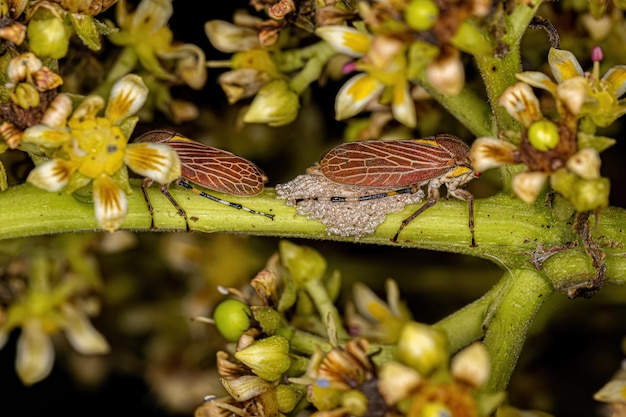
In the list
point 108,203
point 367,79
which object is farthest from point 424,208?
point 108,203

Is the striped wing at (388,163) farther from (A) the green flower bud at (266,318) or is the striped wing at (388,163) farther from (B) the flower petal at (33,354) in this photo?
(B) the flower petal at (33,354)

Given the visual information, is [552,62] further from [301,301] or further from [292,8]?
[301,301]

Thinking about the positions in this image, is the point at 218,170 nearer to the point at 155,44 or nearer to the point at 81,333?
the point at 155,44

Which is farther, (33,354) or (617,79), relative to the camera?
(33,354)

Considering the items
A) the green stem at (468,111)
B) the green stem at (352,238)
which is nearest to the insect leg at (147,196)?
the green stem at (352,238)

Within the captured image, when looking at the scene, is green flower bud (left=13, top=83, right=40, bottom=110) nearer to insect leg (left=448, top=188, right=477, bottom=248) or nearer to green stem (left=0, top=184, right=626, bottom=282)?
green stem (left=0, top=184, right=626, bottom=282)

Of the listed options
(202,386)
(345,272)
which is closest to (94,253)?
(202,386)
